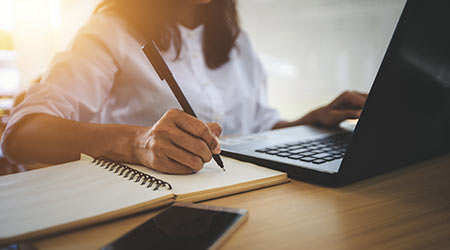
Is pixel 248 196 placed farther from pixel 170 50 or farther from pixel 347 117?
pixel 170 50

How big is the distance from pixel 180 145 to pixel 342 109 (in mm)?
528

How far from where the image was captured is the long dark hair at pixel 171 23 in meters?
0.90

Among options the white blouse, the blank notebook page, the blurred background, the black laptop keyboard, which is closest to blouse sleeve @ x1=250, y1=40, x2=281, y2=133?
the white blouse

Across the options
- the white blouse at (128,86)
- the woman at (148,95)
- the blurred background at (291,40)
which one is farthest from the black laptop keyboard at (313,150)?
the blurred background at (291,40)

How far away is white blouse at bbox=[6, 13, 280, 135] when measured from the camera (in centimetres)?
71

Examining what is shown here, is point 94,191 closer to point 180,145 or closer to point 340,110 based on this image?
point 180,145

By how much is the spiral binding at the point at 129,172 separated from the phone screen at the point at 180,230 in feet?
0.21

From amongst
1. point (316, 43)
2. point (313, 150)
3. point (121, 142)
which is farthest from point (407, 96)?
point (316, 43)

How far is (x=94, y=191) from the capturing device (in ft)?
1.20

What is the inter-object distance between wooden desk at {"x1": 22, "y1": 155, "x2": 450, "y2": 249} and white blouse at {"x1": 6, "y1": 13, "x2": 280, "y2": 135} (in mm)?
442

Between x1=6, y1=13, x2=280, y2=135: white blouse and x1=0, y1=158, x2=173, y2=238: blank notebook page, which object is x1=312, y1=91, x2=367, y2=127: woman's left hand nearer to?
x1=6, y1=13, x2=280, y2=135: white blouse

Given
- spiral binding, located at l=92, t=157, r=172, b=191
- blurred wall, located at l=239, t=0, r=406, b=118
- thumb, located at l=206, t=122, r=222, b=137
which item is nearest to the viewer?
spiral binding, located at l=92, t=157, r=172, b=191

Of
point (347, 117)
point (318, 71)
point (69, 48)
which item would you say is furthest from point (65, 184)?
point (318, 71)

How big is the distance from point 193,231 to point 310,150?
32 cm
